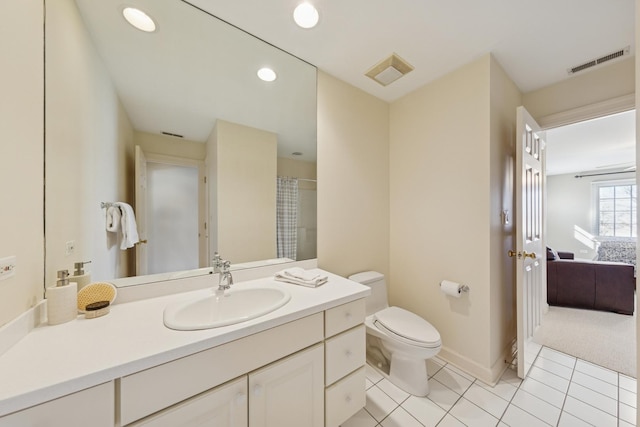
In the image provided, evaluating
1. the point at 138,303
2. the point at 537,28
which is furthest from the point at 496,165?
the point at 138,303

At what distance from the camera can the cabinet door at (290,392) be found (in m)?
0.87

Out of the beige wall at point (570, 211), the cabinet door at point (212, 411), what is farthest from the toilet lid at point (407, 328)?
the beige wall at point (570, 211)

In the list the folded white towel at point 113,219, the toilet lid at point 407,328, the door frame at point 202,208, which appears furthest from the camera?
the toilet lid at point 407,328

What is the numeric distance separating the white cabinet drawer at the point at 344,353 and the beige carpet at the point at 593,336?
1.95 metres

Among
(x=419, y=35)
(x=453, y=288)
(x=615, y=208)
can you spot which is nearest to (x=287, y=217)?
(x=453, y=288)

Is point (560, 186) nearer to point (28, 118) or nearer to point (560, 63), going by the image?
point (560, 63)

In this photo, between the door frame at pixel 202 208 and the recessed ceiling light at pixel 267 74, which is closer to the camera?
the door frame at pixel 202 208

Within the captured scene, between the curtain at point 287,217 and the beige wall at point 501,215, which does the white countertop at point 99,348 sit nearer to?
the curtain at point 287,217

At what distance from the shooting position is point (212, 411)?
2.55ft

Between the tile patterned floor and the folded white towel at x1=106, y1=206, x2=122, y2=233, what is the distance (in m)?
1.66

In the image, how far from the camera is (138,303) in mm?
1060

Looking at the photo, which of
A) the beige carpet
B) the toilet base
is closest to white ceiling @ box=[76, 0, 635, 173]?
the toilet base

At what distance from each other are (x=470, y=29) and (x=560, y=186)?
6.91 m

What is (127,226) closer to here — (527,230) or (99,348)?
(99,348)
